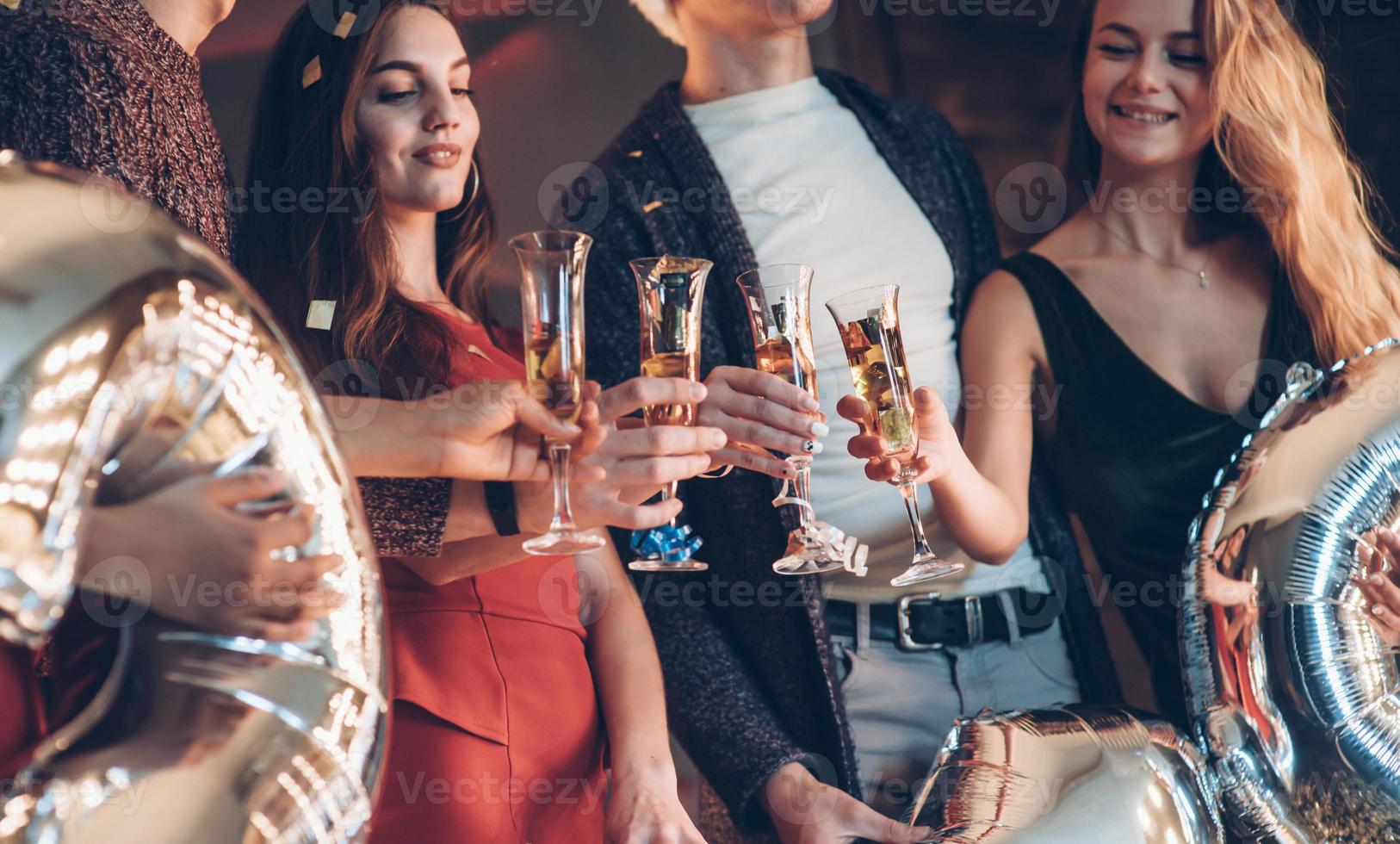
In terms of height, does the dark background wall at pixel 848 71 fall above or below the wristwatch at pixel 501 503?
above

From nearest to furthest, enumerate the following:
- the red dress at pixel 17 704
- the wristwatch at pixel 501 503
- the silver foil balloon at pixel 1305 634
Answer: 1. the red dress at pixel 17 704
2. the wristwatch at pixel 501 503
3. the silver foil balloon at pixel 1305 634

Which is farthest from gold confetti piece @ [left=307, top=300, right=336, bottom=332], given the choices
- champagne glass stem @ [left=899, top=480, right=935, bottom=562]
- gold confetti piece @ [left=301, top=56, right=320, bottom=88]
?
champagne glass stem @ [left=899, top=480, right=935, bottom=562]

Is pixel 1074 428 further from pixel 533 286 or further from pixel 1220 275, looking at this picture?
pixel 533 286

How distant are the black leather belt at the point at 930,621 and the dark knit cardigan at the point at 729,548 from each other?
6 cm

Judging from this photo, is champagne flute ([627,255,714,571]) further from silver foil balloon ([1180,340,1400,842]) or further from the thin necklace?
the thin necklace

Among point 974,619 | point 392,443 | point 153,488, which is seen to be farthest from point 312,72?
point 974,619

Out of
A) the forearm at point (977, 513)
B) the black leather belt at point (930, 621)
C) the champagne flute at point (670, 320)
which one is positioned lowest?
the black leather belt at point (930, 621)

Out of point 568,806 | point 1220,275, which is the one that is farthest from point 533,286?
point 1220,275

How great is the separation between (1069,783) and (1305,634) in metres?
0.31

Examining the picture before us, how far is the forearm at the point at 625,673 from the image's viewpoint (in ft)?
4.65

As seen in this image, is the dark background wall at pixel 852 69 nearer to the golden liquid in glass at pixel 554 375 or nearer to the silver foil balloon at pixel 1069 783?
the golden liquid in glass at pixel 554 375

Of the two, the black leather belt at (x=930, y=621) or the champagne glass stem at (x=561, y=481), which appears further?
the black leather belt at (x=930, y=621)

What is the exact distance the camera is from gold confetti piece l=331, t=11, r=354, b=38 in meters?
1.48

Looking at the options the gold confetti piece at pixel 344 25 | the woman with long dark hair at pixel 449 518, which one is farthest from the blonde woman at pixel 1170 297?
the gold confetti piece at pixel 344 25
